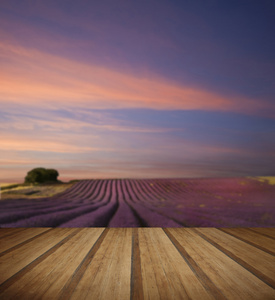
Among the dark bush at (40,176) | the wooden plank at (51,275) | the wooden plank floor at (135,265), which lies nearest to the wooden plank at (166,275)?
the wooden plank floor at (135,265)

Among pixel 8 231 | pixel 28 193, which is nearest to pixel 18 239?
pixel 8 231

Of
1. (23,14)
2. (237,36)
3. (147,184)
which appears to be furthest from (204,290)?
(147,184)

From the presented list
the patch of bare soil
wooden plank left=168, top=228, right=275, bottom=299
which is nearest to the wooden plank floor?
wooden plank left=168, top=228, right=275, bottom=299

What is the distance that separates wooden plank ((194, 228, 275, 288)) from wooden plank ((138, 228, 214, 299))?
1.73ft

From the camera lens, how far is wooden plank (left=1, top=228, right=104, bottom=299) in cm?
142

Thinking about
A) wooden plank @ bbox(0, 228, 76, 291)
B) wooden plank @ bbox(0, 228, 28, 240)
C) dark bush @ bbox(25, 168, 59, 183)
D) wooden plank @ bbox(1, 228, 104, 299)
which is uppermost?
dark bush @ bbox(25, 168, 59, 183)

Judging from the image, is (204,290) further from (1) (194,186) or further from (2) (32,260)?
(1) (194,186)

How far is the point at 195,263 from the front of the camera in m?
2.00

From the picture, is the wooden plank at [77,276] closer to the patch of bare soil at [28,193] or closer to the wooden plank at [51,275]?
the wooden plank at [51,275]

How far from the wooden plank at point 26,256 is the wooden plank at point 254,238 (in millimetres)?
2334

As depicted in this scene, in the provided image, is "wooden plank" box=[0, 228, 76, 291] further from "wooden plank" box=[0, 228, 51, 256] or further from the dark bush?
the dark bush

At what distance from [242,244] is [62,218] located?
299 cm

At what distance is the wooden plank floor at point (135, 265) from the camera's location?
145 cm

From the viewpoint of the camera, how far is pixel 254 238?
3.04 meters
